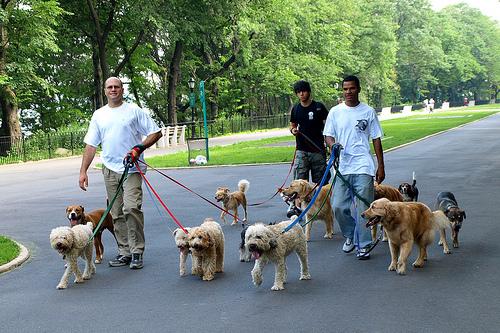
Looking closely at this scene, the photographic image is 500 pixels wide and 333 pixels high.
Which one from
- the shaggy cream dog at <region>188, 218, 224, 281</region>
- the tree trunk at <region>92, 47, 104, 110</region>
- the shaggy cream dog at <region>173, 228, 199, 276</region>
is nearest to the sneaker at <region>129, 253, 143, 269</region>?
the shaggy cream dog at <region>173, 228, 199, 276</region>

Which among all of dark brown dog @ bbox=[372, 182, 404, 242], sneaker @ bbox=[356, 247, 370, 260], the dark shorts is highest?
the dark shorts

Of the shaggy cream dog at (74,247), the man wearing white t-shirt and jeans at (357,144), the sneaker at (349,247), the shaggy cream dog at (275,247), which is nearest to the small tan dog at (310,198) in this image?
the sneaker at (349,247)

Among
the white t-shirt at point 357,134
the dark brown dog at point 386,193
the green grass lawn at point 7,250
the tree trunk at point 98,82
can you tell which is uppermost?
Answer: the tree trunk at point 98,82

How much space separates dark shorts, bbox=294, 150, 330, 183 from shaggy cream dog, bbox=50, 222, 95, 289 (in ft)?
11.9

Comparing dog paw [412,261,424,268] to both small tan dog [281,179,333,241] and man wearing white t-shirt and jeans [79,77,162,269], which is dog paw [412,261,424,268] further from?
man wearing white t-shirt and jeans [79,77,162,269]

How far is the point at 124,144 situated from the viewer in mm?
8180

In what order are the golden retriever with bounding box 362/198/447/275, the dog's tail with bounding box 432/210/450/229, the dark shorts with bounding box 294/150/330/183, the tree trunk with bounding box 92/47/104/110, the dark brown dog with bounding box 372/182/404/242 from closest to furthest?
the golden retriever with bounding box 362/198/447/275 < the dog's tail with bounding box 432/210/450/229 < the dark brown dog with bounding box 372/182/404/242 < the dark shorts with bounding box 294/150/330/183 < the tree trunk with bounding box 92/47/104/110

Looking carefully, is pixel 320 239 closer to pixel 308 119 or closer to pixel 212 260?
pixel 308 119

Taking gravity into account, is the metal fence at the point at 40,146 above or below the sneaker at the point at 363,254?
above

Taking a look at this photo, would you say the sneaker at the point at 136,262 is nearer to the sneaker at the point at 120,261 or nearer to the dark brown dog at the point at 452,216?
the sneaker at the point at 120,261

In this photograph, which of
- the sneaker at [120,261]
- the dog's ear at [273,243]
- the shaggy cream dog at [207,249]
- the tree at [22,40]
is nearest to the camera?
the dog's ear at [273,243]

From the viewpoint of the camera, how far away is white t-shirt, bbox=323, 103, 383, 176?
7.97m

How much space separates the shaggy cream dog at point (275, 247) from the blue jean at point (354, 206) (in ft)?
3.76

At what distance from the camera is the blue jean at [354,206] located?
26.3ft
